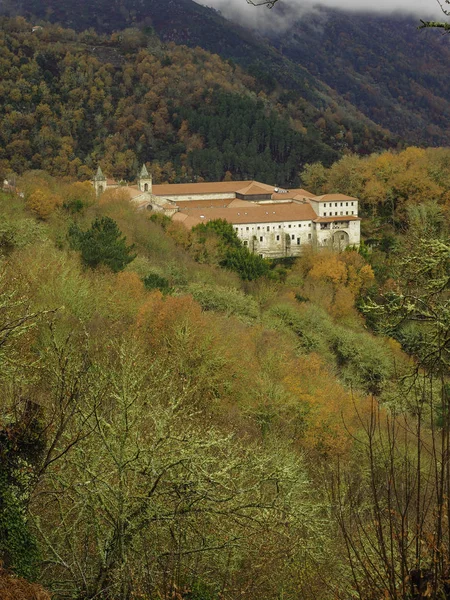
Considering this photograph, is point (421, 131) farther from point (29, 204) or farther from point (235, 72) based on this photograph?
point (29, 204)

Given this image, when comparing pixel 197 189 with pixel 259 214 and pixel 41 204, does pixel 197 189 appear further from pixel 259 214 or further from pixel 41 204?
pixel 41 204

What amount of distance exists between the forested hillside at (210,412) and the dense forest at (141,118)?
3424 centimetres

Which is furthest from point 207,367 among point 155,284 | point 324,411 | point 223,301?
point 223,301

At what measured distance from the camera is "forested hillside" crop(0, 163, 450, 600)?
614 cm

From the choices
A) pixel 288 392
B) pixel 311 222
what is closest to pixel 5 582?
pixel 288 392

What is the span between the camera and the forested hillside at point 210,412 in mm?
6137

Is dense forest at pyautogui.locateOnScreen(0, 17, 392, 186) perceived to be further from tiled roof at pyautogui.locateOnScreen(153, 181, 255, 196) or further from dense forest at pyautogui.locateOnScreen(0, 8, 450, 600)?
tiled roof at pyautogui.locateOnScreen(153, 181, 255, 196)

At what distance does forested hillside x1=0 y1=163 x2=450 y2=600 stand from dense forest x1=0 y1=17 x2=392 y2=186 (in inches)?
1348

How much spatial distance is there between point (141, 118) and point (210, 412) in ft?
261

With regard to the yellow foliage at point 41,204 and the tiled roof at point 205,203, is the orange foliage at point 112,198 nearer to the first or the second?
the yellow foliage at point 41,204

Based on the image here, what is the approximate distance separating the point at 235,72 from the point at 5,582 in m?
111

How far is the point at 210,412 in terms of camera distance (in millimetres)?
16219

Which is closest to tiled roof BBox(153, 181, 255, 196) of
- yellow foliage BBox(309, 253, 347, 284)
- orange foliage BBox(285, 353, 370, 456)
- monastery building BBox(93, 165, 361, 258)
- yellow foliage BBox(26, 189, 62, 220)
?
monastery building BBox(93, 165, 361, 258)

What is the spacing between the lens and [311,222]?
50406 mm
